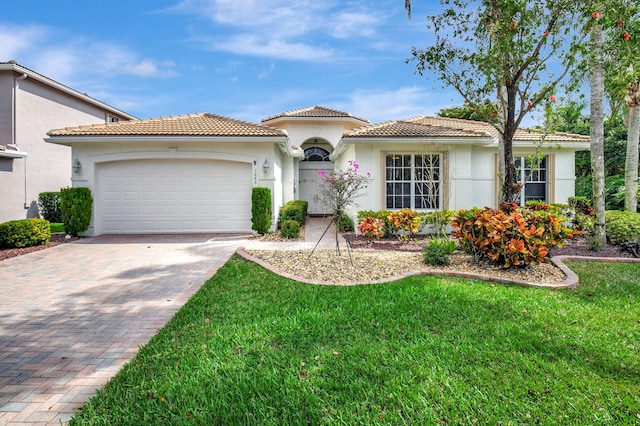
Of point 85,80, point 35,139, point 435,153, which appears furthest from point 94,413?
point 85,80

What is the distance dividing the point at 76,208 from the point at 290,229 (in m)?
7.14

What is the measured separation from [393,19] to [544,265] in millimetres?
8455

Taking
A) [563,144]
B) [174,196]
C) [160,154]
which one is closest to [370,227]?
[174,196]

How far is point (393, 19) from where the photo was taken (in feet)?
36.4

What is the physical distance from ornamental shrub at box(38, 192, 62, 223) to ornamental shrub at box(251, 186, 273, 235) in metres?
10.0

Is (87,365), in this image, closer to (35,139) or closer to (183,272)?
(183,272)

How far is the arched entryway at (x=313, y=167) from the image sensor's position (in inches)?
770

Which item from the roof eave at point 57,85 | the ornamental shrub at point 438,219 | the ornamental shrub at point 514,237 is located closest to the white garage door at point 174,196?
the ornamental shrub at point 438,219

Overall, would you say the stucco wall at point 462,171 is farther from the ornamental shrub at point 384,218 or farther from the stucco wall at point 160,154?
the stucco wall at point 160,154

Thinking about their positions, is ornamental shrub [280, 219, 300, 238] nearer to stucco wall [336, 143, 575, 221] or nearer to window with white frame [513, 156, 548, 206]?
stucco wall [336, 143, 575, 221]

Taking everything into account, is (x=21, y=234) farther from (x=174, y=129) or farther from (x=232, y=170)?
(x=232, y=170)

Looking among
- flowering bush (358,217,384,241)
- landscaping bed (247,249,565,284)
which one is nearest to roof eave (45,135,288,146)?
flowering bush (358,217,384,241)

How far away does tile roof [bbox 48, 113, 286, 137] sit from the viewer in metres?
11.7

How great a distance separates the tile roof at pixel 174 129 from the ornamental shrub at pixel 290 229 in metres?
3.07
